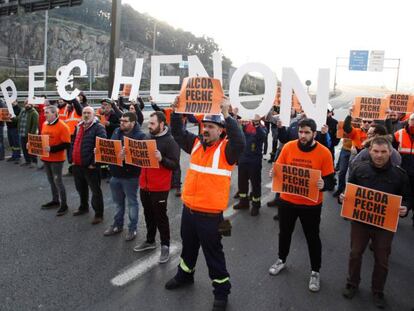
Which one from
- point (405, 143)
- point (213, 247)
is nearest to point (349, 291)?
point (213, 247)

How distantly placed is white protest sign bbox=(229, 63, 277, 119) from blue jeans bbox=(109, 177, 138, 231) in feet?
6.31

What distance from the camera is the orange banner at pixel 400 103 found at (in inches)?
330

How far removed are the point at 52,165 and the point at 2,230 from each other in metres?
1.42

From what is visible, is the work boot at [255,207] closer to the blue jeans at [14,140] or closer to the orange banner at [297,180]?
the orange banner at [297,180]

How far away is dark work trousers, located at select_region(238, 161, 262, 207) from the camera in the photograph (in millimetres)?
6953

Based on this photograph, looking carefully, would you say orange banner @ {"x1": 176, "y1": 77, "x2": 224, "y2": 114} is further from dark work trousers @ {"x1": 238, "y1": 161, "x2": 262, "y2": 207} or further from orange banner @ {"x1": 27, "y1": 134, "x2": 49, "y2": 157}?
orange banner @ {"x1": 27, "y1": 134, "x2": 49, "y2": 157}

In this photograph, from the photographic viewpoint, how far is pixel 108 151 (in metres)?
5.67

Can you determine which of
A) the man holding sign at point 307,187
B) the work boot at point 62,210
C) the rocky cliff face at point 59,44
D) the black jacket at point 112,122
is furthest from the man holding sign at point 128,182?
the rocky cliff face at point 59,44

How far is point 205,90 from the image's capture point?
4262 mm

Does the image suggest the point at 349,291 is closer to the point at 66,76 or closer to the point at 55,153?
the point at 55,153

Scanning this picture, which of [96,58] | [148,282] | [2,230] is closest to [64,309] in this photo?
[148,282]

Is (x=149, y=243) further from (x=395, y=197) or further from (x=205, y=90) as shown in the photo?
(x=395, y=197)

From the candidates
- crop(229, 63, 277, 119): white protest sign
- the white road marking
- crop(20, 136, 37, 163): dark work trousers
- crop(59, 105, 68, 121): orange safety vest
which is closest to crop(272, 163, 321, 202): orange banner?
crop(229, 63, 277, 119): white protest sign

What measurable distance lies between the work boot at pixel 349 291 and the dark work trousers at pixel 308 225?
0.36 m
